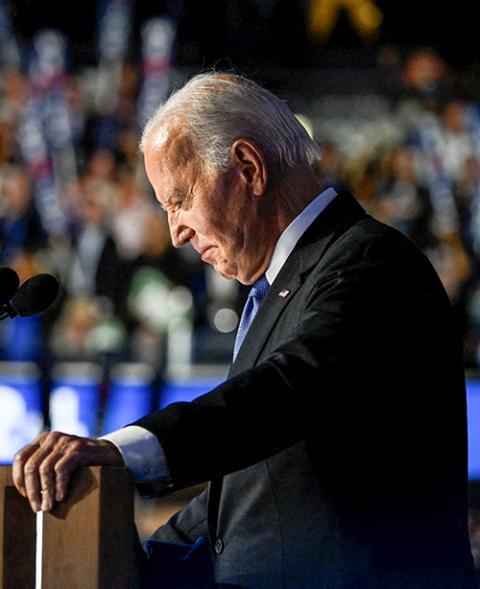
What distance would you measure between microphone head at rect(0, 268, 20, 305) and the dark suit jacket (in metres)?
0.35

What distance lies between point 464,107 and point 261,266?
246 inches

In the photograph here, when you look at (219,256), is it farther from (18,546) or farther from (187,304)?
(187,304)

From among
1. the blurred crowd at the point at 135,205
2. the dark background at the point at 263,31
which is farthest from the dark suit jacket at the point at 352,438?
the dark background at the point at 263,31

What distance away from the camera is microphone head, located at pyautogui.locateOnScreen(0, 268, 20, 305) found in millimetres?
1566

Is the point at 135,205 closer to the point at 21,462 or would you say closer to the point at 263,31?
the point at 263,31

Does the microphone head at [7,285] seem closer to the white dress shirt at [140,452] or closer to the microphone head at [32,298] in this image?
the microphone head at [32,298]

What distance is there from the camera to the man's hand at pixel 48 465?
122cm

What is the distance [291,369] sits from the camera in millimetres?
1403

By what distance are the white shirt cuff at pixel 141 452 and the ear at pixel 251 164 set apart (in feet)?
1.99

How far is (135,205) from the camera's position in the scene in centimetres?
723

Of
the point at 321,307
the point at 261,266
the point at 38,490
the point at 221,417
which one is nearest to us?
the point at 38,490

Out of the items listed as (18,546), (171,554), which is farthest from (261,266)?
(18,546)

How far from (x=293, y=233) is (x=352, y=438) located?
43 centimetres

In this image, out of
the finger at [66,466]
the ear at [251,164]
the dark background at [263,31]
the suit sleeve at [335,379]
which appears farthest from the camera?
the dark background at [263,31]
